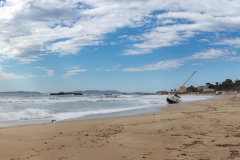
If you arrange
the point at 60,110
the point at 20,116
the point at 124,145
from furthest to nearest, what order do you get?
1. the point at 60,110
2. the point at 20,116
3. the point at 124,145

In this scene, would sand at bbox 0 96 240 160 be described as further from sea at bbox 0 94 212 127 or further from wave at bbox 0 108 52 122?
wave at bbox 0 108 52 122

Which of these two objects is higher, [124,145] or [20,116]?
[20,116]

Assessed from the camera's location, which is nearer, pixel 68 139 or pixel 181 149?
pixel 181 149

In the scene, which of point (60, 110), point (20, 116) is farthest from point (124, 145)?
point (60, 110)

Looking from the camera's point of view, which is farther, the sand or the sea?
the sea

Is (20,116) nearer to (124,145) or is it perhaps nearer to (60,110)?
(60,110)

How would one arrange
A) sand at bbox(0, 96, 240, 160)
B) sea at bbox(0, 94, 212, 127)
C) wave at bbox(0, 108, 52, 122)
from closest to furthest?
sand at bbox(0, 96, 240, 160), wave at bbox(0, 108, 52, 122), sea at bbox(0, 94, 212, 127)

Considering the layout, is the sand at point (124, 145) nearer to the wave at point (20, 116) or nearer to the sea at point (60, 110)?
the sea at point (60, 110)

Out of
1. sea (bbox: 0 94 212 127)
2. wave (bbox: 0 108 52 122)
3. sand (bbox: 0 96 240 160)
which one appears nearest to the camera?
sand (bbox: 0 96 240 160)

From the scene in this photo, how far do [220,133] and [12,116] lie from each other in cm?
1172

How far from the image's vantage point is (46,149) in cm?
702

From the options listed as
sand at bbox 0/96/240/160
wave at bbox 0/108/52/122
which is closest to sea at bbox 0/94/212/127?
wave at bbox 0/108/52/122

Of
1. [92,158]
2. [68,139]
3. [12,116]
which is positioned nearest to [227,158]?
[92,158]

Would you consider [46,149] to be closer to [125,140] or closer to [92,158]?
[92,158]
